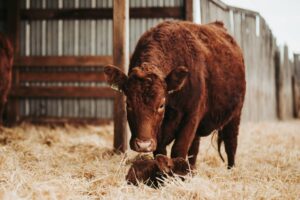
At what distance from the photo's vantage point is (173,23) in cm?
502

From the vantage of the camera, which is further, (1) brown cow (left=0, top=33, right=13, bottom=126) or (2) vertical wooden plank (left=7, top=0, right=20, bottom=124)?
(2) vertical wooden plank (left=7, top=0, right=20, bottom=124)

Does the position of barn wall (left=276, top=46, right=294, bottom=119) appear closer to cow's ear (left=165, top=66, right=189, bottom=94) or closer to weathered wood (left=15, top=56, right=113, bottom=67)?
weathered wood (left=15, top=56, right=113, bottom=67)

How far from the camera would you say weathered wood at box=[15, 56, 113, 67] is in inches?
389

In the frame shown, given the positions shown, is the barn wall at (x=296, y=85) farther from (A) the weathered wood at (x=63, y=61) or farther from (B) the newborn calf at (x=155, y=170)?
(B) the newborn calf at (x=155, y=170)

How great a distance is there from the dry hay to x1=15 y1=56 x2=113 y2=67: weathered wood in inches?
81.2

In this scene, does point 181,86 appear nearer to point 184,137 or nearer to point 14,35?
point 184,137

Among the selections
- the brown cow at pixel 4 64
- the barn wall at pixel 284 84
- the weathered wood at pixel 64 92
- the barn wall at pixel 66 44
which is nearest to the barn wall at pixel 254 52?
the barn wall at pixel 284 84

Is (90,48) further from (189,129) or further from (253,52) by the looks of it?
(189,129)

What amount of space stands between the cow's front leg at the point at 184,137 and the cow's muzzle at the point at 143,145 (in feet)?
2.33

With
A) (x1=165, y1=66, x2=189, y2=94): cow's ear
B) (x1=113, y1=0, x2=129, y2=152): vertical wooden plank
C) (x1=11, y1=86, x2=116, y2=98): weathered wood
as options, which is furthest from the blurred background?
(x1=165, y1=66, x2=189, y2=94): cow's ear

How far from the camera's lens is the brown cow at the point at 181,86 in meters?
3.88

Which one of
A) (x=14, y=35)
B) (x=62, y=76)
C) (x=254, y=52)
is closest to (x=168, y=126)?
(x=62, y=76)

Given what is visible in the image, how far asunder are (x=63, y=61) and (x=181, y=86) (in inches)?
248

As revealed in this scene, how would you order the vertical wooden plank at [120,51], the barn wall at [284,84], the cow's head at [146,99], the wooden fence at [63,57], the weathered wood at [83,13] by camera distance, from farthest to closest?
the barn wall at [284,84]
the wooden fence at [63,57]
the weathered wood at [83,13]
the vertical wooden plank at [120,51]
the cow's head at [146,99]
